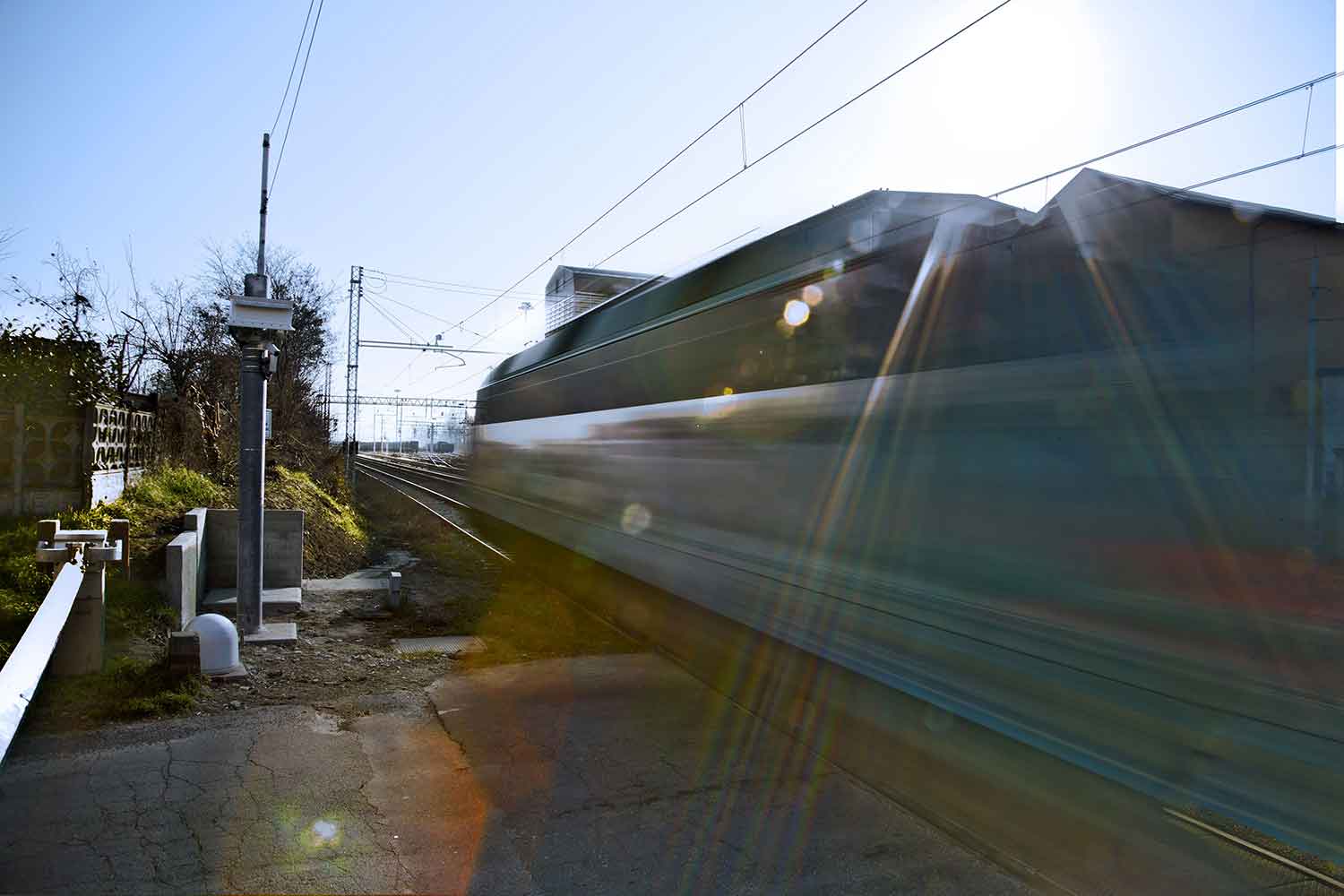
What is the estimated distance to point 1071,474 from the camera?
395 centimetres

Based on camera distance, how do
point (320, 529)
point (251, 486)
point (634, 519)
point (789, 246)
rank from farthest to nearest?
point (320, 529) → point (634, 519) → point (251, 486) → point (789, 246)

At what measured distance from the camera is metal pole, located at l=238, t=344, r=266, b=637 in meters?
7.96

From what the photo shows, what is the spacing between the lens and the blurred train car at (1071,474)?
3.09 meters

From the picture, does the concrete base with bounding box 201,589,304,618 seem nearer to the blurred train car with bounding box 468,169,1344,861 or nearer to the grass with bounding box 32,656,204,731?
the grass with bounding box 32,656,204,731

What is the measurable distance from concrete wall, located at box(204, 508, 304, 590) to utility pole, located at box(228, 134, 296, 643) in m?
2.06

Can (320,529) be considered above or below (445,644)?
above

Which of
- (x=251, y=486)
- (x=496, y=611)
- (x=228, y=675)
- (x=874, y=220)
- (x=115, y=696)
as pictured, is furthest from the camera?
(x=496, y=611)

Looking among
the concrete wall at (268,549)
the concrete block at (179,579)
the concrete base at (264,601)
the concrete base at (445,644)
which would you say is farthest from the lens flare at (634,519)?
A: the concrete block at (179,579)

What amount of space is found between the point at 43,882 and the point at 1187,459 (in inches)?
188

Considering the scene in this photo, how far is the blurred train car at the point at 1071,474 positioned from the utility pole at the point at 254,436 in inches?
165

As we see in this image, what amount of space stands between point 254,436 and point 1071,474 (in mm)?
7005

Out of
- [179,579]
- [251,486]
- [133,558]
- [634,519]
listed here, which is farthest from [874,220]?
[133,558]

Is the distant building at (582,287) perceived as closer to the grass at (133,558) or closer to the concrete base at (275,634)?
the grass at (133,558)

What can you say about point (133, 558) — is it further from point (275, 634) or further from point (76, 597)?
point (76, 597)
